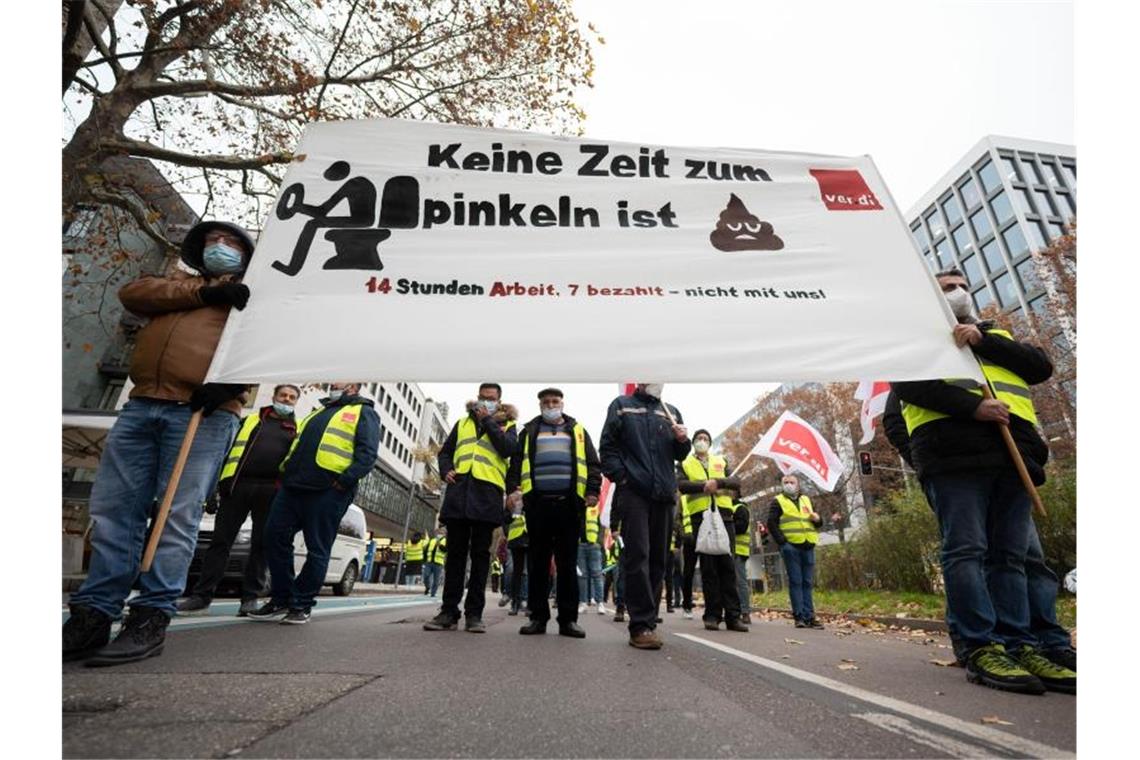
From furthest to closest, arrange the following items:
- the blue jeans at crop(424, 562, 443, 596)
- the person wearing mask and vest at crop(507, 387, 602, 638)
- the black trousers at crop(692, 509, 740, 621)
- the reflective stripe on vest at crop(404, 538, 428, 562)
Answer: the reflective stripe on vest at crop(404, 538, 428, 562), the blue jeans at crop(424, 562, 443, 596), the black trousers at crop(692, 509, 740, 621), the person wearing mask and vest at crop(507, 387, 602, 638)

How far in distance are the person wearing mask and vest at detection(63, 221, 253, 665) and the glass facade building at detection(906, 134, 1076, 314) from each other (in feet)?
133

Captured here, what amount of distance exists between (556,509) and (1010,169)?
46955 millimetres

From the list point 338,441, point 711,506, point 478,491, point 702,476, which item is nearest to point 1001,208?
point 702,476

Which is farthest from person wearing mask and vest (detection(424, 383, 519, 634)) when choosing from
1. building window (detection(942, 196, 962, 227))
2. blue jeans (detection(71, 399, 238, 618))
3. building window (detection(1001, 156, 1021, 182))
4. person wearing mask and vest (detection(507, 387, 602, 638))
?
building window (detection(942, 196, 962, 227))

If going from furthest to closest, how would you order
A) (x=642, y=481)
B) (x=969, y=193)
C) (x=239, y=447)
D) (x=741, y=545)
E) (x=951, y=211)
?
(x=951, y=211) < (x=969, y=193) < (x=741, y=545) < (x=239, y=447) < (x=642, y=481)

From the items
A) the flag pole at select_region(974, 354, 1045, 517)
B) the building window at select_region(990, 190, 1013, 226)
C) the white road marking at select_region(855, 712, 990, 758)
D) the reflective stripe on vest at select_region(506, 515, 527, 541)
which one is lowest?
the white road marking at select_region(855, 712, 990, 758)

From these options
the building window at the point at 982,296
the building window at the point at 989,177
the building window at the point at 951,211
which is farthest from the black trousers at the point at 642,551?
the building window at the point at 951,211

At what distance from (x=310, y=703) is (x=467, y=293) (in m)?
1.70

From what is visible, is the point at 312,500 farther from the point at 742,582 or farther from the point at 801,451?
the point at 801,451

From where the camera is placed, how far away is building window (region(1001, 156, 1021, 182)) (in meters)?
39.1

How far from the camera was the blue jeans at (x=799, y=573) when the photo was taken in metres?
7.34

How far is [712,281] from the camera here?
117 inches

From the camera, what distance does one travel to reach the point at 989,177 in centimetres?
4031

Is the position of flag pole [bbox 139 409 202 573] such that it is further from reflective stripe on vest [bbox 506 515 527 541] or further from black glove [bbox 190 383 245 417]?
reflective stripe on vest [bbox 506 515 527 541]
